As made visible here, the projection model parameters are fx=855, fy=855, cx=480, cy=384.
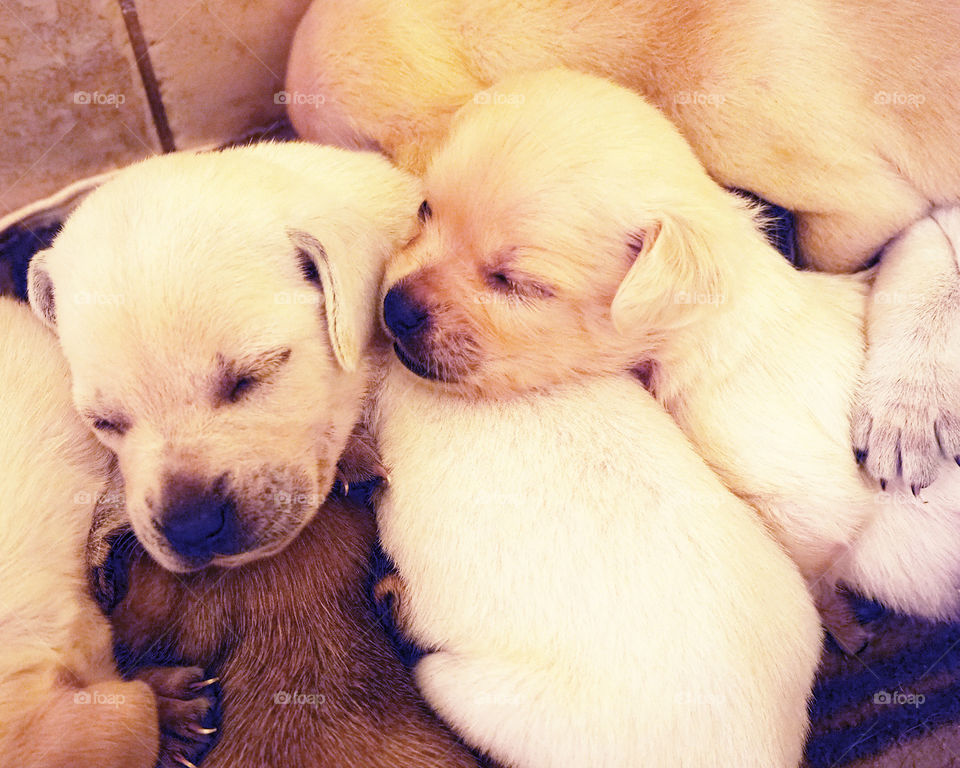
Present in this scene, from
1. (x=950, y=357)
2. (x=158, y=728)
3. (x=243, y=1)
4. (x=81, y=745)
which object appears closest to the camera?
(x=81, y=745)

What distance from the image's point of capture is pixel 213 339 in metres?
1.83

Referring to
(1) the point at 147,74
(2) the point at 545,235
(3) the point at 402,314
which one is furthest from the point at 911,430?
(1) the point at 147,74

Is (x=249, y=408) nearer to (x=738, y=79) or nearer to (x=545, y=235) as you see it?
(x=545, y=235)

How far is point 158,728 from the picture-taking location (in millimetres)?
2016

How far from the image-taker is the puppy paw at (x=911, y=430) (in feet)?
7.08

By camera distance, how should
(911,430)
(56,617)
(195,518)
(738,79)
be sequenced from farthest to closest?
1. (738,79)
2. (911,430)
3. (56,617)
4. (195,518)

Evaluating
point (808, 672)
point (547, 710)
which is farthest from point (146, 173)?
point (808, 672)

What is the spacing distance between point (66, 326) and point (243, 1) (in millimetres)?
1297

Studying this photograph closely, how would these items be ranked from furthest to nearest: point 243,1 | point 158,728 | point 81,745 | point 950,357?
1. point 243,1
2. point 950,357
3. point 158,728
4. point 81,745

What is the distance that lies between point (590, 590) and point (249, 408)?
0.88 meters

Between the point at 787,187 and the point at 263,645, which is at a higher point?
the point at 787,187

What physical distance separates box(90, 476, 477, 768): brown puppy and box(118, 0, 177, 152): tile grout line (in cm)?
129

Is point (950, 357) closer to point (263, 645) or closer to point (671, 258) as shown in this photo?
point (671, 258)

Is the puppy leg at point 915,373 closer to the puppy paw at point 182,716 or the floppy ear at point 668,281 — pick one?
the floppy ear at point 668,281
